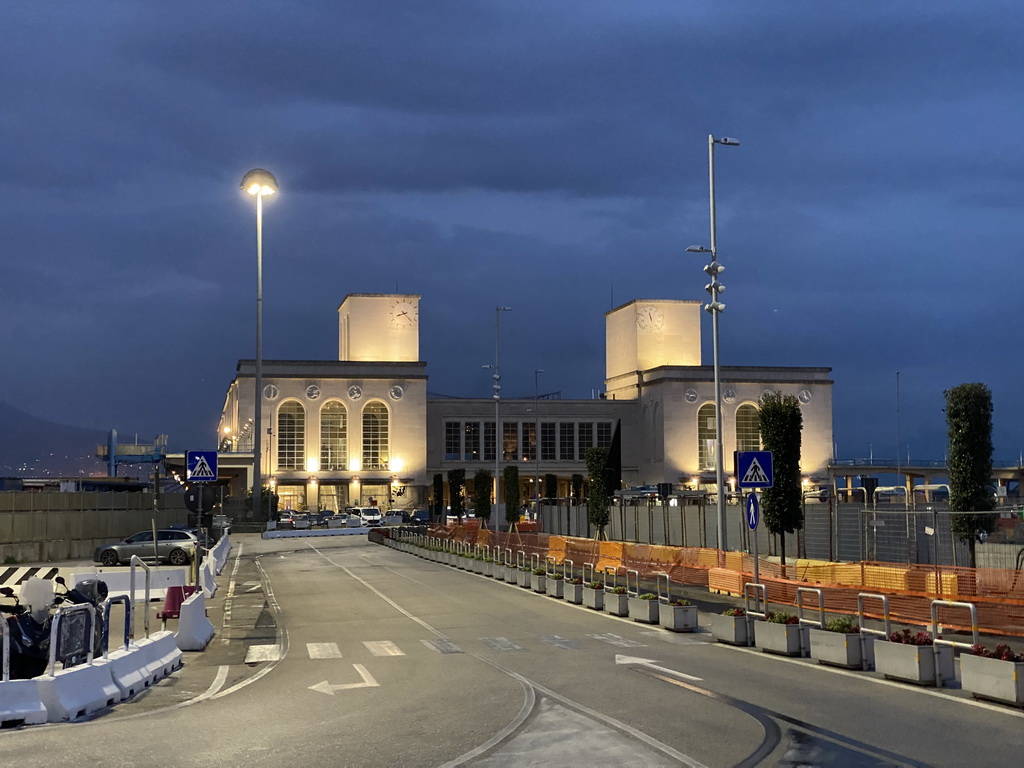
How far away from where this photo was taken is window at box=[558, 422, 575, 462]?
424 ft

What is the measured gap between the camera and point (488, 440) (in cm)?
12912

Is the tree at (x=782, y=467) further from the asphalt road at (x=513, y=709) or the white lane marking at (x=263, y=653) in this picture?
the white lane marking at (x=263, y=653)

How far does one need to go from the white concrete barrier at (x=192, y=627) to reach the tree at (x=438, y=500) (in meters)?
71.7

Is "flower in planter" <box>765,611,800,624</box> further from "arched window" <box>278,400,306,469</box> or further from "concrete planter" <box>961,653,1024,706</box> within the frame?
"arched window" <box>278,400,306,469</box>

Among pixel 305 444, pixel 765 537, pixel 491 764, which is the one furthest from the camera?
pixel 305 444

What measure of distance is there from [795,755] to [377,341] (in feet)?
392

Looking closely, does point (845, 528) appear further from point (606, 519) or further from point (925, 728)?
point (925, 728)

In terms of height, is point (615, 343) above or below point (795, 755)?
above

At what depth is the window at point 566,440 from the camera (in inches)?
5084

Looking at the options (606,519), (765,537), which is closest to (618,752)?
(765,537)

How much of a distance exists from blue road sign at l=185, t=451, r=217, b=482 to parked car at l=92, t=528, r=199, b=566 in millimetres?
18922

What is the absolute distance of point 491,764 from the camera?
10.6m

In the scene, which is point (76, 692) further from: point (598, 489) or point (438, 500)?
point (438, 500)

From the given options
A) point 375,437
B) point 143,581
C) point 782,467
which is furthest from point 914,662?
point 375,437
